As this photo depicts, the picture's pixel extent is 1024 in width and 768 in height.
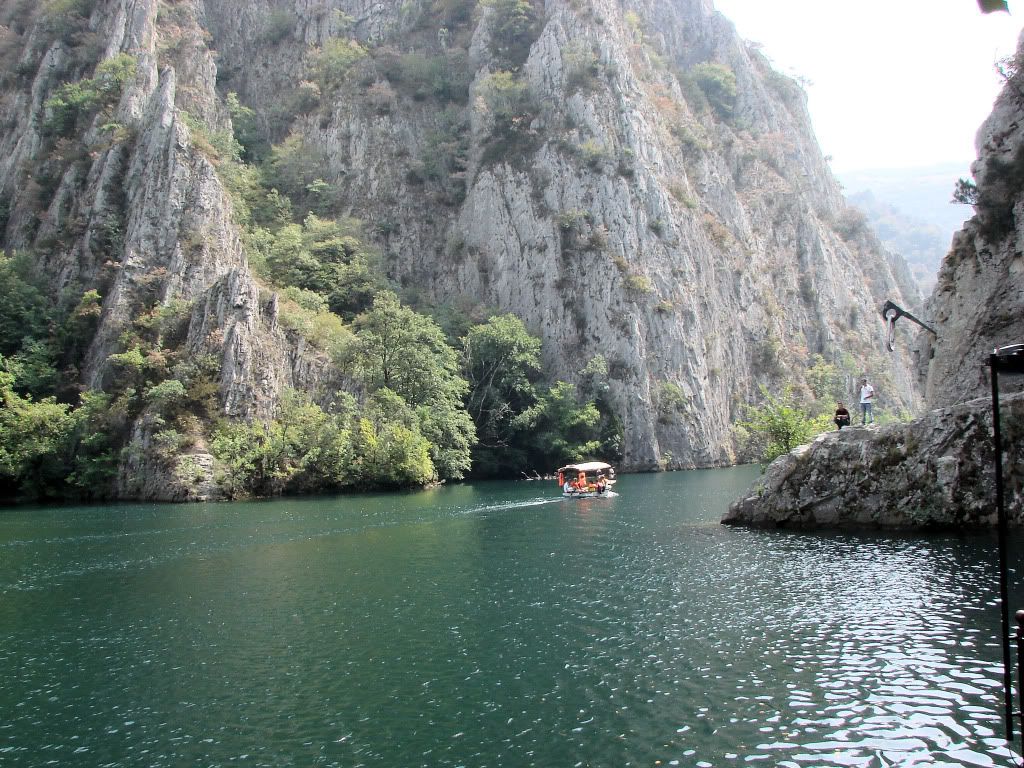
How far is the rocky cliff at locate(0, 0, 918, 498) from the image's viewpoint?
6209 cm

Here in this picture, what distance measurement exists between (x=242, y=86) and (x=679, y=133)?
180ft

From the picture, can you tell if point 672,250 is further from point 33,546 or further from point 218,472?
point 33,546

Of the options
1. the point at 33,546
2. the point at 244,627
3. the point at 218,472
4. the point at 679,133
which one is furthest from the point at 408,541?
the point at 679,133

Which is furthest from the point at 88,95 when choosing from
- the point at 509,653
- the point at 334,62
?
the point at 509,653

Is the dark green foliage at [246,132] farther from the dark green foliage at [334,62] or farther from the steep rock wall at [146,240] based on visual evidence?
the steep rock wall at [146,240]

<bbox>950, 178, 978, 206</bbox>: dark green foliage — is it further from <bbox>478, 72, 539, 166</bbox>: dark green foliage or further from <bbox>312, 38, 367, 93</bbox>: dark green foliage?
<bbox>312, 38, 367, 93</bbox>: dark green foliage

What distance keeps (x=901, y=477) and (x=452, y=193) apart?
69.4 metres

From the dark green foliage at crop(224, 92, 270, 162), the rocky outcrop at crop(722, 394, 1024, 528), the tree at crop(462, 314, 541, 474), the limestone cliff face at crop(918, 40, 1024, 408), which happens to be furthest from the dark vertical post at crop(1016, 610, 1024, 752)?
the dark green foliage at crop(224, 92, 270, 162)

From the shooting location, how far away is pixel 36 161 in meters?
71.2

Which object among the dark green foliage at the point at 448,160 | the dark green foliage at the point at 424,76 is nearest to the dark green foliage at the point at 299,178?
the dark green foliage at the point at 448,160

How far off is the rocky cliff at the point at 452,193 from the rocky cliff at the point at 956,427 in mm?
37848

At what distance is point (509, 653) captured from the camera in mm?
15359

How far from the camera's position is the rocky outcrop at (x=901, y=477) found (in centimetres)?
2586

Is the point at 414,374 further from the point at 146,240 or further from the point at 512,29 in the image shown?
the point at 512,29
